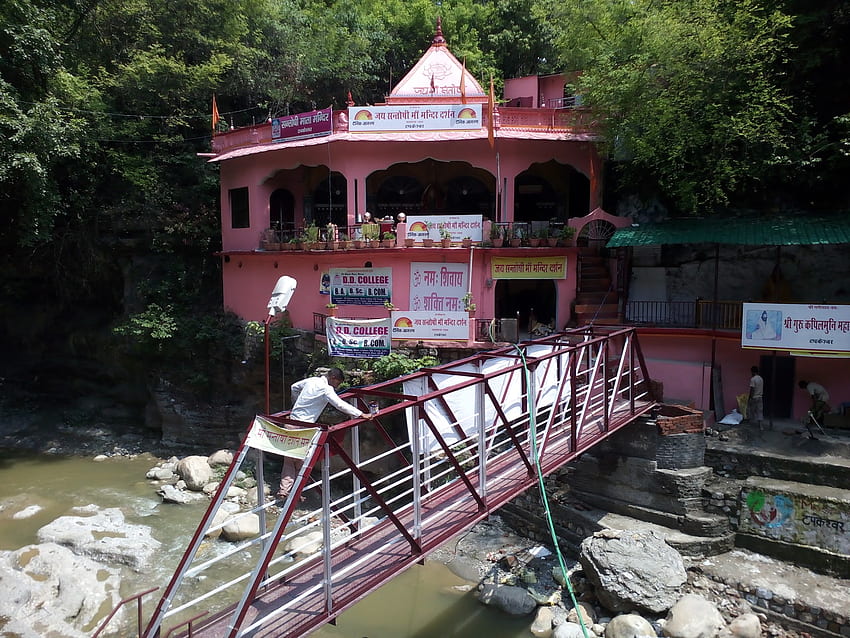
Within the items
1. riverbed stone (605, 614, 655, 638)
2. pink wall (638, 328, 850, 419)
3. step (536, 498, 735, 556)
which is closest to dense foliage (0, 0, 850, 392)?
pink wall (638, 328, 850, 419)

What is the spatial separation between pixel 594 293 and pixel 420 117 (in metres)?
6.88

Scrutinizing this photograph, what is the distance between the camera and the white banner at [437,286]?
50.7 feet

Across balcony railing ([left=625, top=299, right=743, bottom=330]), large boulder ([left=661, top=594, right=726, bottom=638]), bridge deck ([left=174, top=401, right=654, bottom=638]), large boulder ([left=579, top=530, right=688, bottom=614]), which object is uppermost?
balcony railing ([left=625, top=299, right=743, bottom=330])

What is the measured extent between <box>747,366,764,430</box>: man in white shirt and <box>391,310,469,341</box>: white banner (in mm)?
6386

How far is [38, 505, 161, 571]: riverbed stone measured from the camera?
1219cm

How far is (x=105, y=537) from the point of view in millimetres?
12828

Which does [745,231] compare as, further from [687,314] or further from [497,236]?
[497,236]

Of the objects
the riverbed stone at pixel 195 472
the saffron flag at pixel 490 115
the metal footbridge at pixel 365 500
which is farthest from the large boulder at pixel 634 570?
the saffron flag at pixel 490 115

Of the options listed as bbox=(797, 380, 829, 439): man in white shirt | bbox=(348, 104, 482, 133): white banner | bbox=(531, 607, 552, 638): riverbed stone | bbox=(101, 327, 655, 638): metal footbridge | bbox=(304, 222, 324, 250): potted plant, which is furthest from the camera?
bbox=(304, 222, 324, 250): potted plant

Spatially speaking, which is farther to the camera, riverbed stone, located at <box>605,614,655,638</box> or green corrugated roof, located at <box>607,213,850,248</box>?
green corrugated roof, located at <box>607,213,850,248</box>

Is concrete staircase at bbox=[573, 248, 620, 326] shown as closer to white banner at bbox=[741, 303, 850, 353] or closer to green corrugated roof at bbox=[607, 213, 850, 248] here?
green corrugated roof at bbox=[607, 213, 850, 248]

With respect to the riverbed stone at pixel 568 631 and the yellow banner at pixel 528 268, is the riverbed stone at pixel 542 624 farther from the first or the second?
the yellow banner at pixel 528 268

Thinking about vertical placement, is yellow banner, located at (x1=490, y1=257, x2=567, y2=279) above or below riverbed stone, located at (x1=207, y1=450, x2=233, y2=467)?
above

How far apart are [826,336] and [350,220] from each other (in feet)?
39.0
